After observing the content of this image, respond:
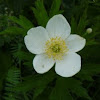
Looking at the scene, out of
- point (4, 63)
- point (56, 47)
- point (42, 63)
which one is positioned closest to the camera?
point (42, 63)

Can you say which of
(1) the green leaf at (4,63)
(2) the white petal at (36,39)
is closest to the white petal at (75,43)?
(2) the white petal at (36,39)

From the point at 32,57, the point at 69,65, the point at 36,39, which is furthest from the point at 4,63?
the point at 69,65

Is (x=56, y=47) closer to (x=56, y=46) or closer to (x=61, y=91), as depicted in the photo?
(x=56, y=46)

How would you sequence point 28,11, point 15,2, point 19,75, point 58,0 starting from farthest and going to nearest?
point 28,11 → point 15,2 → point 19,75 → point 58,0

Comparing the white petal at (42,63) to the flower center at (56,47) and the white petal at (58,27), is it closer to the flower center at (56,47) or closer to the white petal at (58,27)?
the flower center at (56,47)

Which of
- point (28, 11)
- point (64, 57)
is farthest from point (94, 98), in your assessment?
point (28, 11)

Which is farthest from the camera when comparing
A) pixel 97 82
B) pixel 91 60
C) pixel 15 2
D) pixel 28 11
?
pixel 28 11

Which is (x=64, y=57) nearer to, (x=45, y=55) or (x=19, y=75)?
(x=45, y=55)
